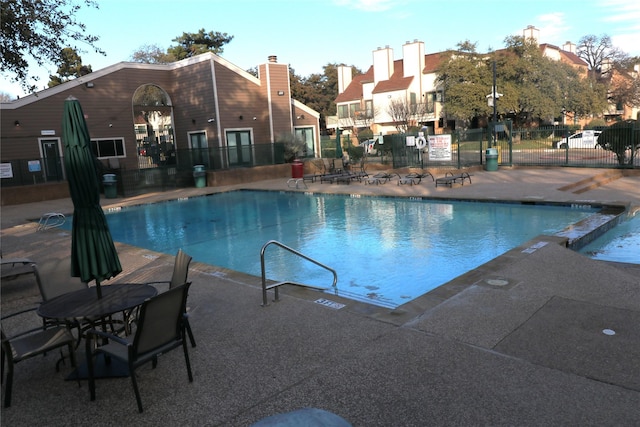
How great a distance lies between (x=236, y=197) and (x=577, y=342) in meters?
17.5

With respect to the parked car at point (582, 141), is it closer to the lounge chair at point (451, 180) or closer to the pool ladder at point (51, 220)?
the lounge chair at point (451, 180)

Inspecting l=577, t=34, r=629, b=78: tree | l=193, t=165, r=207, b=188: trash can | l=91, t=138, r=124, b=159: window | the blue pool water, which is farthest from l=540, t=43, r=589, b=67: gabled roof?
the blue pool water

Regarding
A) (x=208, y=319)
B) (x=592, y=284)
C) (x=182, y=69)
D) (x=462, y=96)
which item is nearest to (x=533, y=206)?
(x=592, y=284)

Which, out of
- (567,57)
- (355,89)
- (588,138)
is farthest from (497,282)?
(567,57)

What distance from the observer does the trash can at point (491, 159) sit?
22438mm

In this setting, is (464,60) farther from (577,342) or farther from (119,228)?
(577,342)

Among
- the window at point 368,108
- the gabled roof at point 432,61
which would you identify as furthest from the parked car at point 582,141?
the window at point 368,108

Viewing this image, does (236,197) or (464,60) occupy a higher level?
(464,60)

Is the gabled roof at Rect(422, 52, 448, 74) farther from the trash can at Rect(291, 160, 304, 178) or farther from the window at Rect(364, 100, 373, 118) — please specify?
the trash can at Rect(291, 160, 304, 178)

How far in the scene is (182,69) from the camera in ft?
89.2

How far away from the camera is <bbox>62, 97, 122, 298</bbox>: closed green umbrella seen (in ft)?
14.1

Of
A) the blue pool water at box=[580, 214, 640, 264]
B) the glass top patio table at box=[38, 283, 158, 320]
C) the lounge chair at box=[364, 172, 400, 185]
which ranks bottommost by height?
the blue pool water at box=[580, 214, 640, 264]

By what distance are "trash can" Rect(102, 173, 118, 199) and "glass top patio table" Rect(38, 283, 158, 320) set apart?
17.6 m

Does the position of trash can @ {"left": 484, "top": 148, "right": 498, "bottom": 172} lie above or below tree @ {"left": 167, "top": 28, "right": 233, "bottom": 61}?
below
